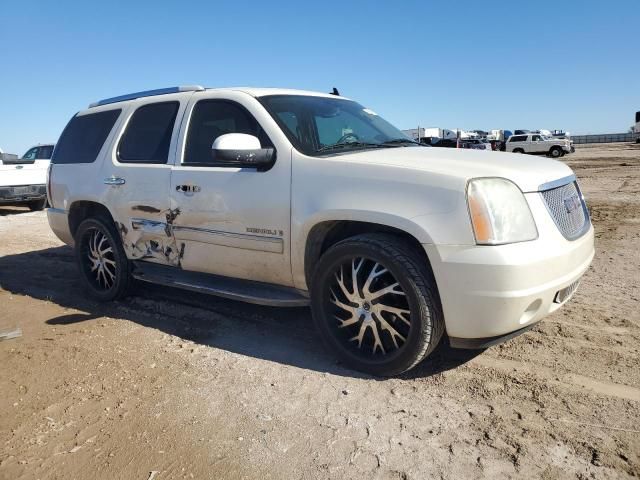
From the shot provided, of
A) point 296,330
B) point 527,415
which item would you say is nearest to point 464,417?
point 527,415

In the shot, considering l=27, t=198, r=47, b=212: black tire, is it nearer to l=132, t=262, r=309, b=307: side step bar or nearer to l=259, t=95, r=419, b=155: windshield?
l=132, t=262, r=309, b=307: side step bar

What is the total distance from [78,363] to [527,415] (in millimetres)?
3009

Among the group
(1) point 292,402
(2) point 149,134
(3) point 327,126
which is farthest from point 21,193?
(1) point 292,402

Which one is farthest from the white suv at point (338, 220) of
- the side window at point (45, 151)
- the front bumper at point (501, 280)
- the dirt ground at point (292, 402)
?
the side window at point (45, 151)

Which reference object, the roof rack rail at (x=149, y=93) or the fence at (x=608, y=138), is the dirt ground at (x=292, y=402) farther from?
the fence at (x=608, y=138)

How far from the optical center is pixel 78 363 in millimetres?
3697

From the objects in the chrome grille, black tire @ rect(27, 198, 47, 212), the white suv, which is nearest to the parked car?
black tire @ rect(27, 198, 47, 212)

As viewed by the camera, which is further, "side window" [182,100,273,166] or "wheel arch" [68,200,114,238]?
"wheel arch" [68,200,114,238]

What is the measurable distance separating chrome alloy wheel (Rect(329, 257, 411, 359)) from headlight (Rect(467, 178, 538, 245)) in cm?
62

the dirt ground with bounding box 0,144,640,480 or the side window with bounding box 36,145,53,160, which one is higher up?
the side window with bounding box 36,145,53,160

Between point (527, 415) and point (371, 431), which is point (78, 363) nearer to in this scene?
point (371, 431)

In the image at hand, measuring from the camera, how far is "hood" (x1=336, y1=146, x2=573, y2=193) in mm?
3000

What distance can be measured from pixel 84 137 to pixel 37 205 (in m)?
9.77

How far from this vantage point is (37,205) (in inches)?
541
